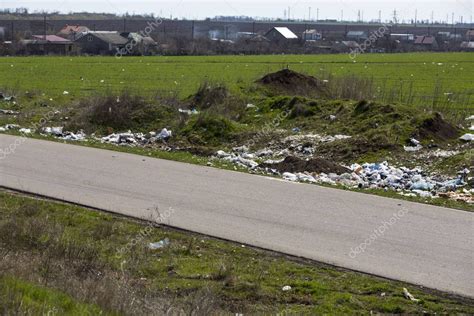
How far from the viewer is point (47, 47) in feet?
304

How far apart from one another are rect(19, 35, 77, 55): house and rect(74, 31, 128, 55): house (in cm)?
178

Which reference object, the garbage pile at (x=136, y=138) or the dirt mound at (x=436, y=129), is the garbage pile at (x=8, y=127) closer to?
the garbage pile at (x=136, y=138)

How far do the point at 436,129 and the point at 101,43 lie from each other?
270ft

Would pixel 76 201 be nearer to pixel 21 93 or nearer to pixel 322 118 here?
pixel 322 118

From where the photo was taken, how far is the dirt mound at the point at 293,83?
1076 inches

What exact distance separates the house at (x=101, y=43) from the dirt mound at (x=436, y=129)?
78.3 metres

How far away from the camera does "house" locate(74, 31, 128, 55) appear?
3754 inches

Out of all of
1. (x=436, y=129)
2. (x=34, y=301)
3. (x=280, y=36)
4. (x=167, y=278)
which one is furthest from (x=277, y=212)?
(x=280, y=36)

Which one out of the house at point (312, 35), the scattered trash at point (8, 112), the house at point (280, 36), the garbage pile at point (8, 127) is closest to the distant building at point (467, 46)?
the house at point (312, 35)

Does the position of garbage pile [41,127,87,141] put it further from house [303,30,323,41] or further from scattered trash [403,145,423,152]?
house [303,30,323,41]

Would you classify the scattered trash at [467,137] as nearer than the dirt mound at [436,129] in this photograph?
Yes

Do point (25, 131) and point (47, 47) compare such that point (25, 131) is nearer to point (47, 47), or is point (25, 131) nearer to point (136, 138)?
point (136, 138)

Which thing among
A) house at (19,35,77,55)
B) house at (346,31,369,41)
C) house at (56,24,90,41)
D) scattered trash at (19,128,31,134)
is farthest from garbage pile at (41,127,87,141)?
house at (346,31,369,41)

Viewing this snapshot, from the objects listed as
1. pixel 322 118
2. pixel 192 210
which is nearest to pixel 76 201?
pixel 192 210
